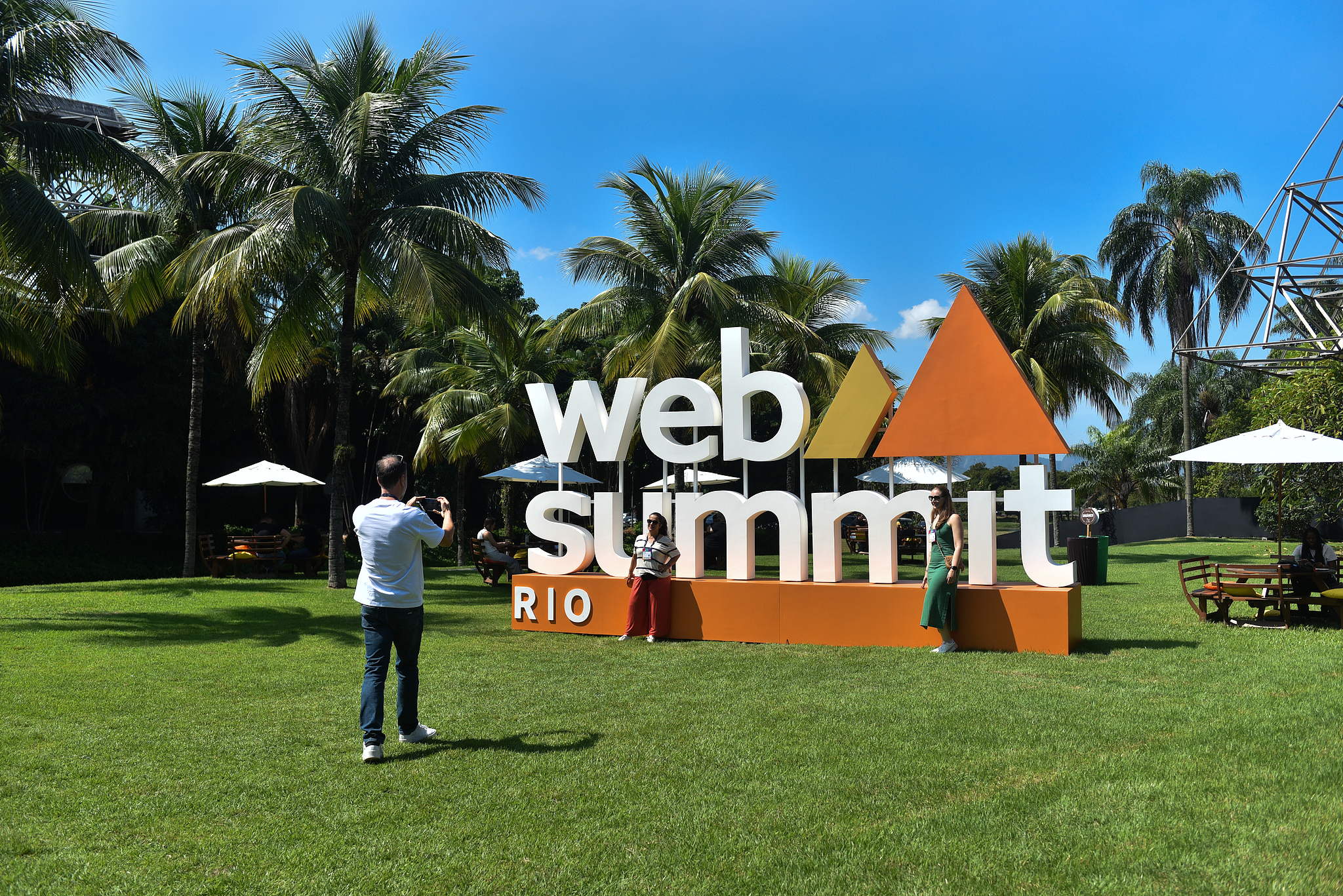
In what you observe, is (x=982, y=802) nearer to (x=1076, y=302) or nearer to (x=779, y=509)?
(x=779, y=509)

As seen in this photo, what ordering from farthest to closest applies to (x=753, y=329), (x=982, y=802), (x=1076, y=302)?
1. (x=1076, y=302)
2. (x=753, y=329)
3. (x=982, y=802)

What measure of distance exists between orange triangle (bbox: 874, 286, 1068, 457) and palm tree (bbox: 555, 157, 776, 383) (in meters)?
9.66

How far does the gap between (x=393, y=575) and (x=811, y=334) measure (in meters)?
16.4

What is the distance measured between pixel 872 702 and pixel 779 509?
3960 mm

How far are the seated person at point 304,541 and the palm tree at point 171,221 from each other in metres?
2.08

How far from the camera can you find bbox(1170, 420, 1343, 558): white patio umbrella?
11547 mm

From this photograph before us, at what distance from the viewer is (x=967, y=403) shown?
10414 mm

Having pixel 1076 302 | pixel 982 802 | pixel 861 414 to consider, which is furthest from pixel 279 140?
pixel 1076 302

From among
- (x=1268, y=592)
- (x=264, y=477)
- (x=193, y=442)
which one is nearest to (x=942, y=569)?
(x=1268, y=592)

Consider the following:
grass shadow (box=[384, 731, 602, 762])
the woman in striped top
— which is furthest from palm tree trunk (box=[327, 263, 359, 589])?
grass shadow (box=[384, 731, 602, 762])

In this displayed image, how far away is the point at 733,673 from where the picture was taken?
8.36 meters

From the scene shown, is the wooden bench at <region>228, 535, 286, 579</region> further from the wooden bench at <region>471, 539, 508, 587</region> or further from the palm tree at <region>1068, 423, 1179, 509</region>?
the palm tree at <region>1068, 423, 1179, 509</region>

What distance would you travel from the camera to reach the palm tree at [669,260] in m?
20.4

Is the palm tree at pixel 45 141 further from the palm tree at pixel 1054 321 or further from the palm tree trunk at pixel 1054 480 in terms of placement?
the palm tree at pixel 1054 321
